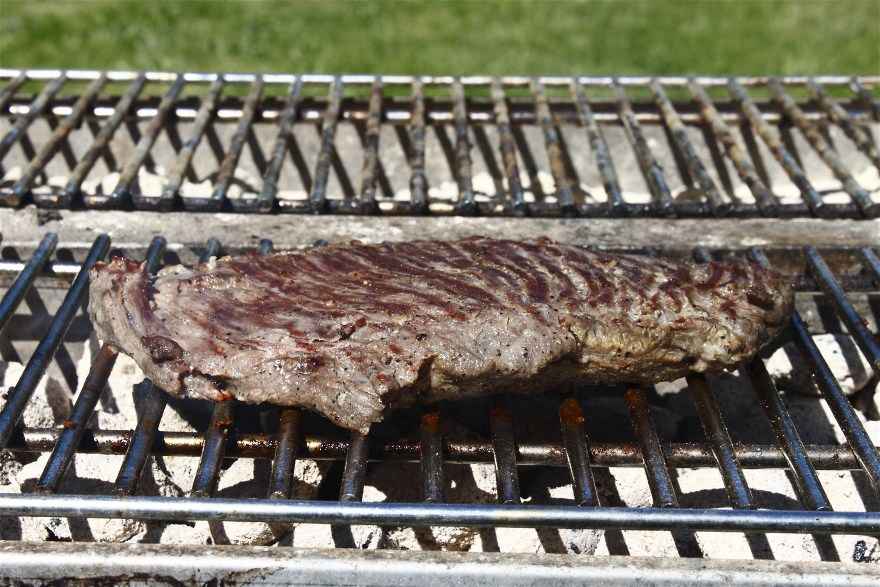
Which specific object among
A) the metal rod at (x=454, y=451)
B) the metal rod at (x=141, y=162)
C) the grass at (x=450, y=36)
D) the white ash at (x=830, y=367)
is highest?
the grass at (x=450, y=36)

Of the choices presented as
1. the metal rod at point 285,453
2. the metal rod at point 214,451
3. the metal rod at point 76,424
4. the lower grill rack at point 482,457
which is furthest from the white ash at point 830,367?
the metal rod at point 76,424

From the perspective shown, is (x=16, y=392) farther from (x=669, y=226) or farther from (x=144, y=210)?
(x=669, y=226)

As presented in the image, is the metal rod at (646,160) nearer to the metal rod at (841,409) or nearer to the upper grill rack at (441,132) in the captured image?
the upper grill rack at (441,132)

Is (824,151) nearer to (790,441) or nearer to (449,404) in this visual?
(790,441)

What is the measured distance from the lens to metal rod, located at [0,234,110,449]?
3053 millimetres

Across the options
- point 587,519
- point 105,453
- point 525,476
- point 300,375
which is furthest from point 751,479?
point 105,453

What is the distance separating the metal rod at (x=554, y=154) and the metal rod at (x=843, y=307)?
1.18m

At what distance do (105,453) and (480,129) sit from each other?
3.66m

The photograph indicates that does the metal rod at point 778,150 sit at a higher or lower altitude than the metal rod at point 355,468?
higher

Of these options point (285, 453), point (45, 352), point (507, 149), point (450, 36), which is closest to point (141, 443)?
point (285, 453)

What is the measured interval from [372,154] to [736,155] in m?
2.13

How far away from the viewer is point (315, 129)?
583cm

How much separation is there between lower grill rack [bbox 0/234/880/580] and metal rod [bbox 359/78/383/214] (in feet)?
2.08

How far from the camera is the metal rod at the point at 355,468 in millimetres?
2857
